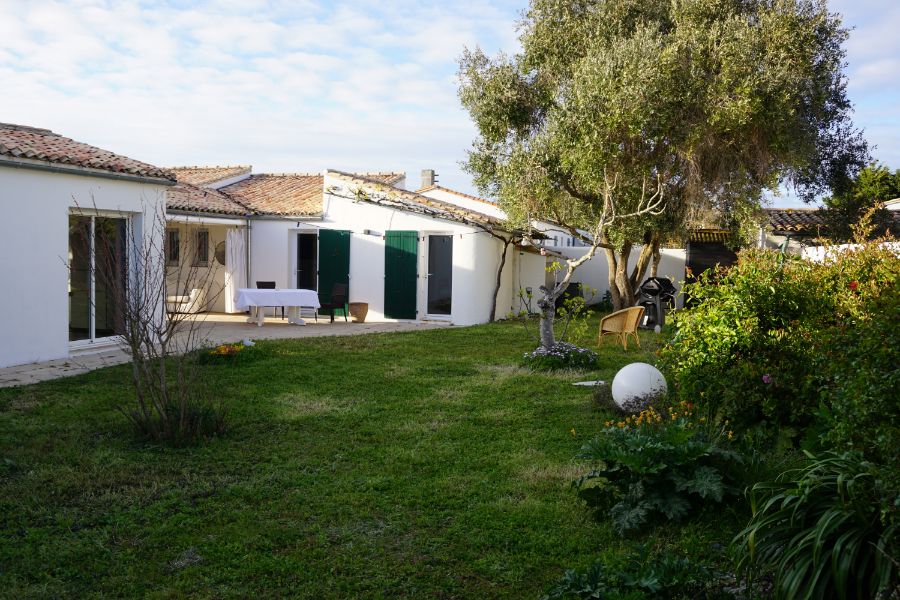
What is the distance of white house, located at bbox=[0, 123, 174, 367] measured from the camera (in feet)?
34.8

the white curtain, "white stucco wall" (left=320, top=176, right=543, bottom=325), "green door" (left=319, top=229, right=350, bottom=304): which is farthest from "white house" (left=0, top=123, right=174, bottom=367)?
"white stucco wall" (left=320, top=176, right=543, bottom=325)

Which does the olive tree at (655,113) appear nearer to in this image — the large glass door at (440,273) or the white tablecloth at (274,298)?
the large glass door at (440,273)

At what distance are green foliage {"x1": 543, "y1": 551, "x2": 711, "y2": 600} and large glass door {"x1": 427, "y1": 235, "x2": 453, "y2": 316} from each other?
49.2 ft

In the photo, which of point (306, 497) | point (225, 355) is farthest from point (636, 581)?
point (225, 355)

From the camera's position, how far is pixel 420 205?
18438mm

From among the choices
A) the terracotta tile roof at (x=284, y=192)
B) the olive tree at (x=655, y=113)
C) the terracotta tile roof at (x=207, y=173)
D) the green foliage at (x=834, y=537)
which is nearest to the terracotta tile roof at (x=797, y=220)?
the olive tree at (x=655, y=113)

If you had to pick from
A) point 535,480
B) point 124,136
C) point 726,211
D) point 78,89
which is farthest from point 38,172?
point 726,211

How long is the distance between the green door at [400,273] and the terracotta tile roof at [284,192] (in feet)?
6.49

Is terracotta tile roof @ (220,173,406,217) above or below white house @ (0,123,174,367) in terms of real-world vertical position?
above

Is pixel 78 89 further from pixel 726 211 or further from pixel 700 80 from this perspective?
pixel 726 211

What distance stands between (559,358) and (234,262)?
418 inches

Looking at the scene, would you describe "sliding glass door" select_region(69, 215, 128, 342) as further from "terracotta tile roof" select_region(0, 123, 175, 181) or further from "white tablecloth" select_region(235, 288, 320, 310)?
"white tablecloth" select_region(235, 288, 320, 310)

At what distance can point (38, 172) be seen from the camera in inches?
432

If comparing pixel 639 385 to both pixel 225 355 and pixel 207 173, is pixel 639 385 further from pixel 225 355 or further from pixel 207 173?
pixel 207 173
